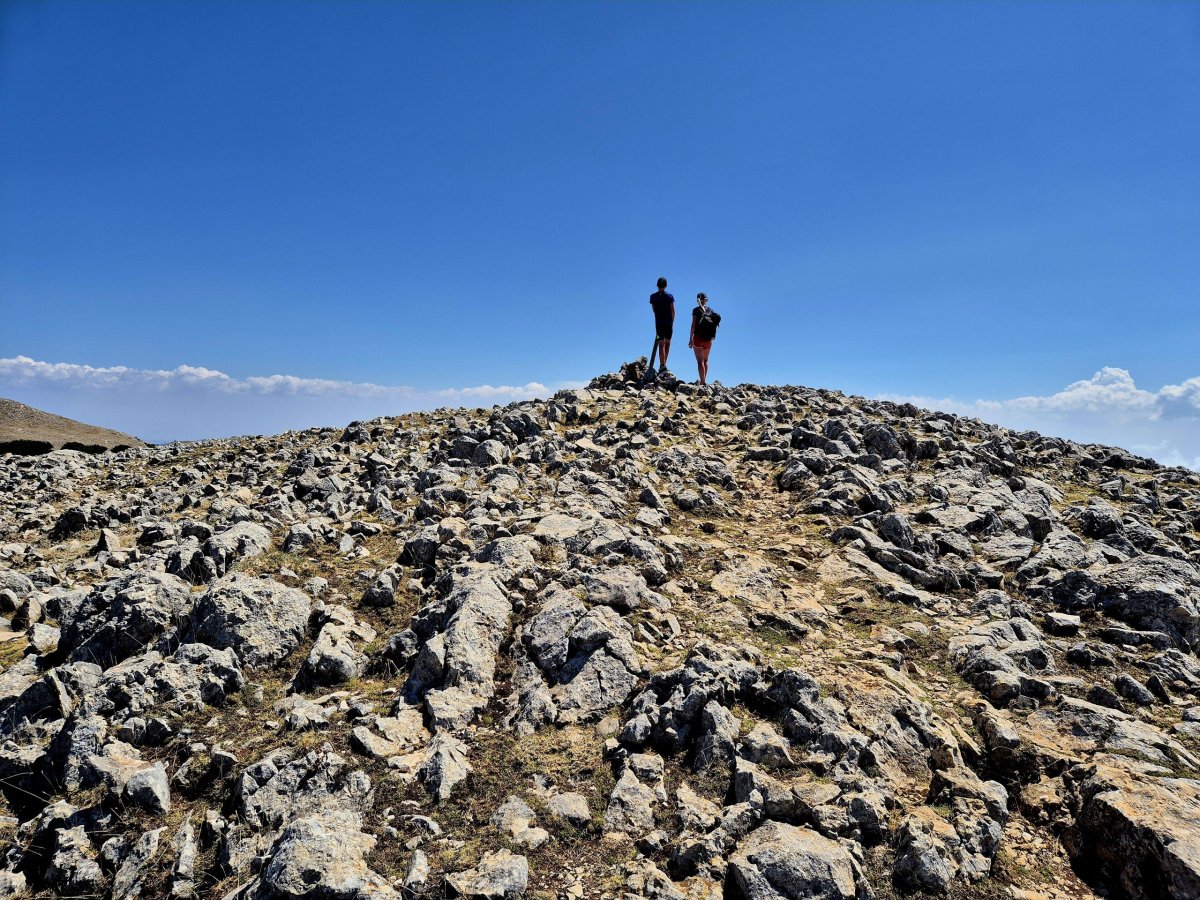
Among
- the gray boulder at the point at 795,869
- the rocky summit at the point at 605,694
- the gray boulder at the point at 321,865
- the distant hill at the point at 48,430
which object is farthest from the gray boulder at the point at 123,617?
the distant hill at the point at 48,430

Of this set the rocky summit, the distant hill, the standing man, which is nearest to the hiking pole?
the standing man

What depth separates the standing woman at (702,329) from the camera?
26594 millimetres

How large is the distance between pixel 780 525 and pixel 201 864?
12191 millimetres

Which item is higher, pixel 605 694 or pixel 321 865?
pixel 605 694

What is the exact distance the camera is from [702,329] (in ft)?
88.5

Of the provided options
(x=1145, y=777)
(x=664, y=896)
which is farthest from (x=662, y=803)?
(x=1145, y=777)

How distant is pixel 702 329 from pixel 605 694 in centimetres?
2138

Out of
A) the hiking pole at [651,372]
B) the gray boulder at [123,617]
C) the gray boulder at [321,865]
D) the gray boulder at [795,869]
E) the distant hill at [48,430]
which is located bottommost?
the gray boulder at [321,865]

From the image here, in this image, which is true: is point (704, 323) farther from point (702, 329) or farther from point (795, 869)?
point (795, 869)

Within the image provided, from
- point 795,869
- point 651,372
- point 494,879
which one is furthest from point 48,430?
point 795,869

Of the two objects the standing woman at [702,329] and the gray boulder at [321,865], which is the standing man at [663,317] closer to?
the standing woman at [702,329]

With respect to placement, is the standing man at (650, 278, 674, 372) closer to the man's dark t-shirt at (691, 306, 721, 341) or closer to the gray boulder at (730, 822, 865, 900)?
the man's dark t-shirt at (691, 306, 721, 341)

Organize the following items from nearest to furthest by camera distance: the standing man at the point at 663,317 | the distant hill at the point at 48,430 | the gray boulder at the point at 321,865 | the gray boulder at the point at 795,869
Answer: the gray boulder at the point at 321,865 → the gray boulder at the point at 795,869 → the standing man at the point at 663,317 → the distant hill at the point at 48,430

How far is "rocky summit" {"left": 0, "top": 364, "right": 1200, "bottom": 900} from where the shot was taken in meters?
5.85
